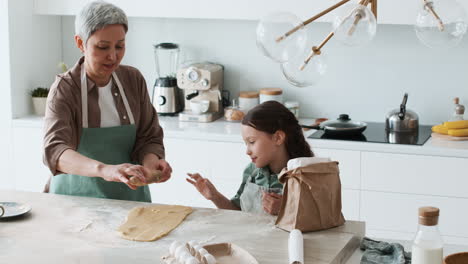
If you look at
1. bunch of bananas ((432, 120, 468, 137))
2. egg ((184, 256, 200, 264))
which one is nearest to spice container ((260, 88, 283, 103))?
bunch of bananas ((432, 120, 468, 137))

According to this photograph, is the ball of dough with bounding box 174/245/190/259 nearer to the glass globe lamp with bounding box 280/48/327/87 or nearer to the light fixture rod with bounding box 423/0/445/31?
the glass globe lamp with bounding box 280/48/327/87

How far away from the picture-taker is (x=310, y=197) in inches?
93.3

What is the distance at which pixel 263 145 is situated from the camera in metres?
2.78

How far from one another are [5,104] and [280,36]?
10.4 feet

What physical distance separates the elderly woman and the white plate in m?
0.17

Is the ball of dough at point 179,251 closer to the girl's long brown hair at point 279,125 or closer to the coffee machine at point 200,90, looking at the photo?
the girl's long brown hair at point 279,125

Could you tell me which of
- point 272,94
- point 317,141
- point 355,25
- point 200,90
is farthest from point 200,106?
point 355,25

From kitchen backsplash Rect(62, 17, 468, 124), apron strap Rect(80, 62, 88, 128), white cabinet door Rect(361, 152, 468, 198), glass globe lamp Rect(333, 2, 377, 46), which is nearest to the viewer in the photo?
glass globe lamp Rect(333, 2, 377, 46)

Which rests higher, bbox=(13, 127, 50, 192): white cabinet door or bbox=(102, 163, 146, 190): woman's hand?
bbox=(102, 163, 146, 190): woman's hand

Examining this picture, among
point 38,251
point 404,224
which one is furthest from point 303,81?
point 404,224

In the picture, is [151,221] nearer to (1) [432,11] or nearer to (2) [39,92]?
(1) [432,11]

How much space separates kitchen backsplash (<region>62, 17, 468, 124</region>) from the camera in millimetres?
4309

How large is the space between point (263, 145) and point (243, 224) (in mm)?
375

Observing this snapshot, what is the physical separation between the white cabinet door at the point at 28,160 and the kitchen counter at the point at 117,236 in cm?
182
